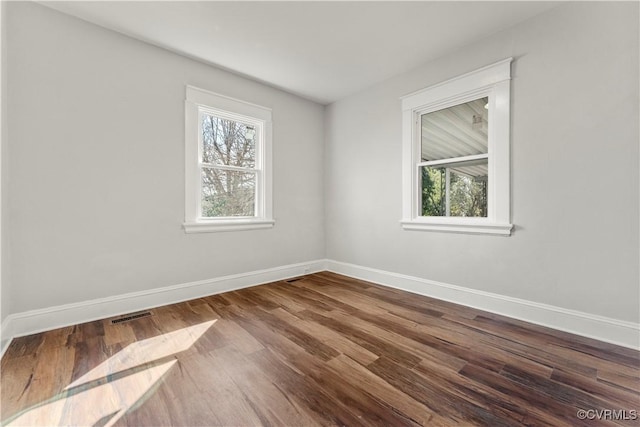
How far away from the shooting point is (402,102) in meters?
3.32

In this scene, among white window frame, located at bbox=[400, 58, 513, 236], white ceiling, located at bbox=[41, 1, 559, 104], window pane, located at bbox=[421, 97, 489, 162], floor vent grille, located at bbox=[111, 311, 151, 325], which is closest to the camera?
white ceiling, located at bbox=[41, 1, 559, 104]

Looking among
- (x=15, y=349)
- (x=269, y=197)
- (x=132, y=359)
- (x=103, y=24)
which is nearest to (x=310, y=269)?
(x=269, y=197)

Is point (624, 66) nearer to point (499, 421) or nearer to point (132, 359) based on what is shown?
point (499, 421)

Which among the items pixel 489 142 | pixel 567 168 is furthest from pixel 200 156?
pixel 567 168

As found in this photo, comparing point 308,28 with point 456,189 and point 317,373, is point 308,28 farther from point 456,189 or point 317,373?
point 317,373

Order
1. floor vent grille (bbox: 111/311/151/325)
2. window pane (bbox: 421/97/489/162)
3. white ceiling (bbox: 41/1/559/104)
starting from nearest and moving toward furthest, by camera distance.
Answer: white ceiling (bbox: 41/1/559/104), floor vent grille (bbox: 111/311/151/325), window pane (bbox: 421/97/489/162)

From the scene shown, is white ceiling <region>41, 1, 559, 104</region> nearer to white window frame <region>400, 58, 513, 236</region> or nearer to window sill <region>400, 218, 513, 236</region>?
white window frame <region>400, 58, 513, 236</region>

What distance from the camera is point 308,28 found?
248 centimetres

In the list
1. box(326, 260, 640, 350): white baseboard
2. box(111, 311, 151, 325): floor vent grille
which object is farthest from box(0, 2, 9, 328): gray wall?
box(326, 260, 640, 350): white baseboard

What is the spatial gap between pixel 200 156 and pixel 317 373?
260cm

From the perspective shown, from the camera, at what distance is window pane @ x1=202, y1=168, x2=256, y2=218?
321 centimetres

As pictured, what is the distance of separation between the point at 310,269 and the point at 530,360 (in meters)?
2.87

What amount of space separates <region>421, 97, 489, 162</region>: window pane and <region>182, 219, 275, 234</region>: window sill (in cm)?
222

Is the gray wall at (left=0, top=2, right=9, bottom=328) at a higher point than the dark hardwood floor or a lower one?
higher
